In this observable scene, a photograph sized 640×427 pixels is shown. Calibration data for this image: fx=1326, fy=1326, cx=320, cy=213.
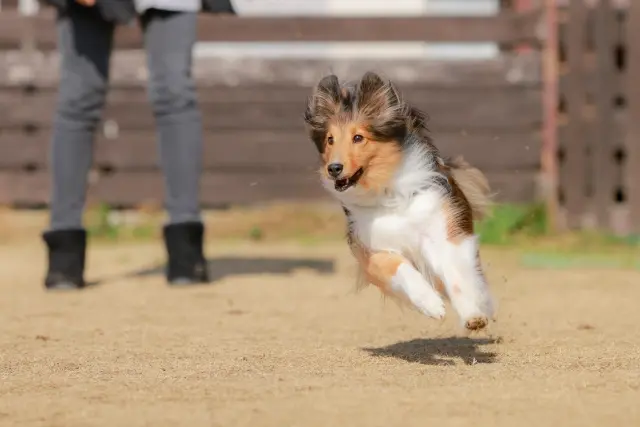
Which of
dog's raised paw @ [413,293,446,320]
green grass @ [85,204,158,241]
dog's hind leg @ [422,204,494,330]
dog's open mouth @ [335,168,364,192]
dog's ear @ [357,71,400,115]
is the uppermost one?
dog's ear @ [357,71,400,115]

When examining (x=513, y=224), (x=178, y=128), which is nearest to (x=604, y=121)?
(x=513, y=224)

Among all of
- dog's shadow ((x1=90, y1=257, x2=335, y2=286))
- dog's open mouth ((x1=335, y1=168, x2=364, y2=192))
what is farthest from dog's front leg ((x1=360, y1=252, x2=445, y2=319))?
dog's shadow ((x1=90, y1=257, x2=335, y2=286))

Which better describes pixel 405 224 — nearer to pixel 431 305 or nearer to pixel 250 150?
pixel 431 305

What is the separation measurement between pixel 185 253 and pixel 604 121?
399 cm

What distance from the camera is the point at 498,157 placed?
380 inches

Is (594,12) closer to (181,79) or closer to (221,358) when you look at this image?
(181,79)

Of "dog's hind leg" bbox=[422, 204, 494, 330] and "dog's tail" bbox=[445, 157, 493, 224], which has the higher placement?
"dog's tail" bbox=[445, 157, 493, 224]

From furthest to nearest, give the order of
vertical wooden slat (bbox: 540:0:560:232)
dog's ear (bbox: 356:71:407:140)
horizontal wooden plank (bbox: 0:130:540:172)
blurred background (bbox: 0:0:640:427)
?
horizontal wooden plank (bbox: 0:130:540:172), vertical wooden slat (bbox: 540:0:560:232), blurred background (bbox: 0:0:640:427), dog's ear (bbox: 356:71:407:140)

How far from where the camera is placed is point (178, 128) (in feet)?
20.5

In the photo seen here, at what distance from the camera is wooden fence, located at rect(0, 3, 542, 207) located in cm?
959

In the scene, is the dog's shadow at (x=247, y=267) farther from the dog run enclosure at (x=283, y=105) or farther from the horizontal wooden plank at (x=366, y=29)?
the horizontal wooden plank at (x=366, y=29)

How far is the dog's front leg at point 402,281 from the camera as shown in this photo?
4070 mm

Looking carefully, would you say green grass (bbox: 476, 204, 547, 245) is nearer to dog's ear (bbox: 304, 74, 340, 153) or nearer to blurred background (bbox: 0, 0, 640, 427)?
blurred background (bbox: 0, 0, 640, 427)

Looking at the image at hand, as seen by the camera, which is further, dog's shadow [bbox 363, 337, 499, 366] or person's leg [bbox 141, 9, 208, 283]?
person's leg [bbox 141, 9, 208, 283]
